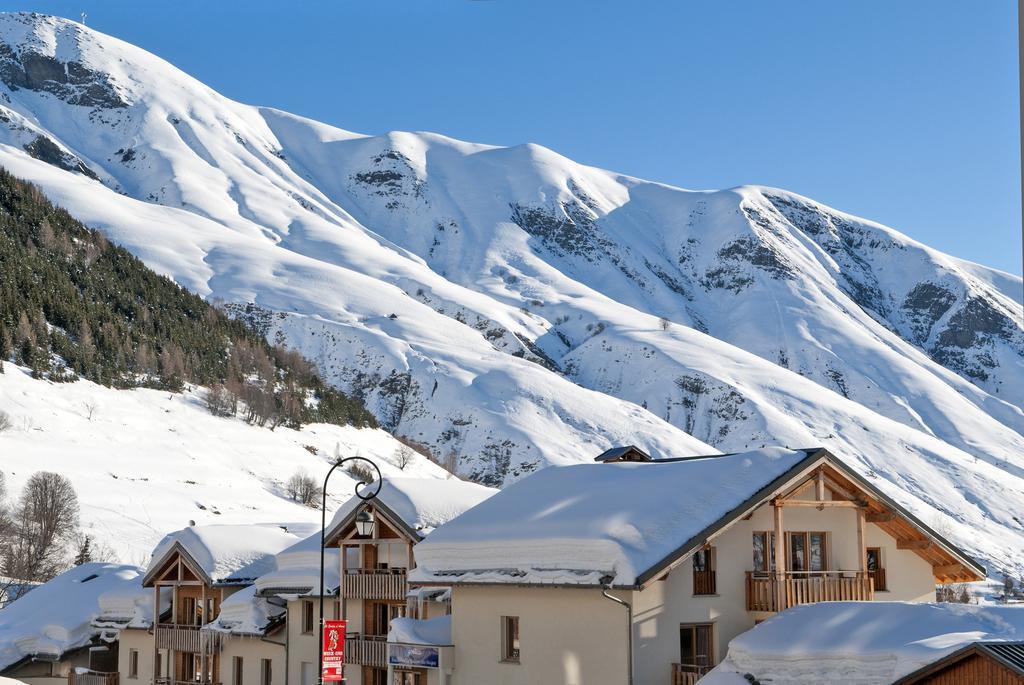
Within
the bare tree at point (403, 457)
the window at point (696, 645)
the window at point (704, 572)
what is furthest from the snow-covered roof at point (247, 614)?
the bare tree at point (403, 457)

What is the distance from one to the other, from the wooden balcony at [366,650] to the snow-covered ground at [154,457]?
37737mm

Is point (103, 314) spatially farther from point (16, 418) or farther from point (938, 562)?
point (938, 562)

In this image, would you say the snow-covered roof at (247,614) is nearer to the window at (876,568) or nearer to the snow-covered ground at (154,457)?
the window at (876,568)

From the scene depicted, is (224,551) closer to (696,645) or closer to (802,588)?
(696,645)

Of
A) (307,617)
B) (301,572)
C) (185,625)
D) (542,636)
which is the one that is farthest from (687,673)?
(185,625)

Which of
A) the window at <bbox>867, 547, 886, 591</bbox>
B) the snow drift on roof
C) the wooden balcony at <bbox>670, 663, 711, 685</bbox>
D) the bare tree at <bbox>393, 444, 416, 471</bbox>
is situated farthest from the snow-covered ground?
the wooden balcony at <bbox>670, 663, 711, 685</bbox>

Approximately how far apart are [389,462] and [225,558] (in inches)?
3462

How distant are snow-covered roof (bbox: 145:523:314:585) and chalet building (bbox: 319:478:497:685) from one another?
237 inches

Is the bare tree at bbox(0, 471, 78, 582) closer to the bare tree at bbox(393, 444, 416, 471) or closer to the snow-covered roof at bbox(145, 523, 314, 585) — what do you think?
the snow-covered roof at bbox(145, 523, 314, 585)

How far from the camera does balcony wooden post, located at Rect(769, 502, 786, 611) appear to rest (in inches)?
1277

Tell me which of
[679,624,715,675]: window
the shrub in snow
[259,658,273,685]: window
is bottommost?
[259,658,273,685]: window

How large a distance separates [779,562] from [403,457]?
355ft

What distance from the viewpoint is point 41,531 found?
86438 mm

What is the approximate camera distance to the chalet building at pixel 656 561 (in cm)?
3089
